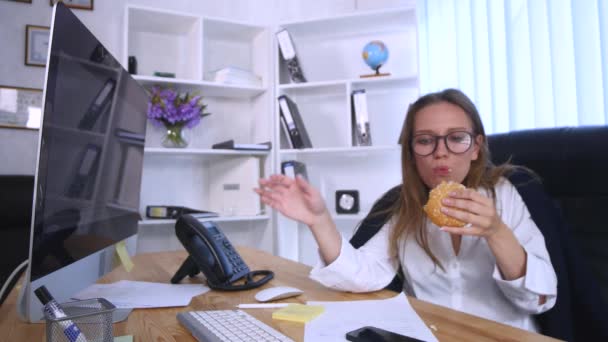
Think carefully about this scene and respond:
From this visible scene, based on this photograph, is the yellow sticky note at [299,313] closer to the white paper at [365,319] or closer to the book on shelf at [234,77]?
the white paper at [365,319]

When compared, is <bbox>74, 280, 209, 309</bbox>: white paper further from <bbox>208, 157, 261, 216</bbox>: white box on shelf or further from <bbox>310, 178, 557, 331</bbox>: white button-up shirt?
<bbox>208, 157, 261, 216</bbox>: white box on shelf

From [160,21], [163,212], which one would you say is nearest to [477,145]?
[163,212]

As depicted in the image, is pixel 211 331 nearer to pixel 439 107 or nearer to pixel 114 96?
pixel 114 96

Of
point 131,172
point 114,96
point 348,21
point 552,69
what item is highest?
point 348,21

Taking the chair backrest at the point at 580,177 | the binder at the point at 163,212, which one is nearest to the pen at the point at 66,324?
the chair backrest at the point at 580,177

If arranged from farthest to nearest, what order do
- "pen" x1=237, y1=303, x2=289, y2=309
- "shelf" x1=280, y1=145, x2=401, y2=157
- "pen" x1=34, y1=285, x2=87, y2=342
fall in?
"shelf" x1=280, y1=145, x2=401, y2=157
"pen" x1=237, y1=303, x2=289, y2=309
"pen" x1=34, y1=285, x2=87, y2=342

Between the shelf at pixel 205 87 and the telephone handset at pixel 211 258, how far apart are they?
141 centimetres

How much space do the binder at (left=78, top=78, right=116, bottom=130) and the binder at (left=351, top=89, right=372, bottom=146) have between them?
1652 millimetres

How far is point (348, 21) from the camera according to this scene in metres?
2.46

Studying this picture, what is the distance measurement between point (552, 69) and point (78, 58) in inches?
72.3

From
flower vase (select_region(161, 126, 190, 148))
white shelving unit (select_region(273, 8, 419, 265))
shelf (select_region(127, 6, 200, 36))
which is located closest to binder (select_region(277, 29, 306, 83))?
white shelving unit (select_region(273, 8, 419, 265))

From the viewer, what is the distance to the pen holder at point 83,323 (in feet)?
1.62

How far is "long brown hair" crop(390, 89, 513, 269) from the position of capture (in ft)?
3.69

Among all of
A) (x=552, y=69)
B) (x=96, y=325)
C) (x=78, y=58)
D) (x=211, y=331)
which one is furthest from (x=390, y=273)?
(x=552, y=69)
